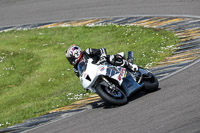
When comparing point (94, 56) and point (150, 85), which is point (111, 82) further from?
point (150, 85)

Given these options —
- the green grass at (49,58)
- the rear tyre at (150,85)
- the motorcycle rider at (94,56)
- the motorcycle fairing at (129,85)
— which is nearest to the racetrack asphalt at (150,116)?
the rear tyre at (150,85)

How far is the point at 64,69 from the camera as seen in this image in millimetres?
14836

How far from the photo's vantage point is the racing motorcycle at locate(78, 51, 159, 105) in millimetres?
8719

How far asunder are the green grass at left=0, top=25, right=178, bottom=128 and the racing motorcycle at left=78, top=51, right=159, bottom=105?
2.27 meters

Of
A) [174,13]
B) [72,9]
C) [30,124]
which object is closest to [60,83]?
[30,124]

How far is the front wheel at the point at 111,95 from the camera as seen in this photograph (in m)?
8.59

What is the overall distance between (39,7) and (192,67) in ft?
43.6

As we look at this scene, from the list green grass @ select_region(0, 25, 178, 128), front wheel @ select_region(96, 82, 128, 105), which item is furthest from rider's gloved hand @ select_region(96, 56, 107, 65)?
green grass @ select_region(0, 25, 178, 128)

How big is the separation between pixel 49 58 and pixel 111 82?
7.73m

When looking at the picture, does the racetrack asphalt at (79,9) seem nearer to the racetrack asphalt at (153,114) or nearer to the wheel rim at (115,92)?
the racetrack asphalt at (153,114)

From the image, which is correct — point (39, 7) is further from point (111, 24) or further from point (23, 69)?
point (23, 69)

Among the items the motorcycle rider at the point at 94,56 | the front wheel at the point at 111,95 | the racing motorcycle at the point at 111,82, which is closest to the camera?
the front wheel at the point at 111,95

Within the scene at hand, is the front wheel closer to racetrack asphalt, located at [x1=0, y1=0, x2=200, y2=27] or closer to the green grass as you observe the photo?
the green grass

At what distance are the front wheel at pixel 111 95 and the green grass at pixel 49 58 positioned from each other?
2497 millimetres
